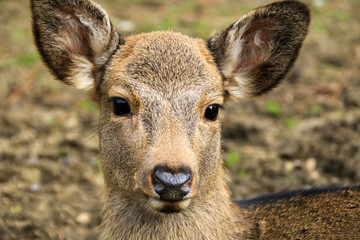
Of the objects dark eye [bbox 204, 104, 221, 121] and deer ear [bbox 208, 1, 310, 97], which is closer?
dark eye [bbox 204, 104, 221, 121]

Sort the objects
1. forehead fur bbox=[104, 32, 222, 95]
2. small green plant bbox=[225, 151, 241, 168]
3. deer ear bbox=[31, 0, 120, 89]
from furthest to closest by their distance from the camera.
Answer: small green plant bbox=[225, 151, 241, 168] → deer ear bbox=[31, 0, 120, 89] → forehead fur bbox=[104, 32, 222, 95]

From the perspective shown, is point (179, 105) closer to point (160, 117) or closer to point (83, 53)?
point (160, 117)

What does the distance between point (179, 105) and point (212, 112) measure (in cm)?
36

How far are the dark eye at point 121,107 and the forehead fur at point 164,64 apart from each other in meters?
0.14

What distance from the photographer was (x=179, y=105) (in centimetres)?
426

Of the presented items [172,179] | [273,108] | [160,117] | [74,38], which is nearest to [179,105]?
[160,117]

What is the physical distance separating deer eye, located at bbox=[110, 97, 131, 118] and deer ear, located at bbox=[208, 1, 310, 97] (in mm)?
978

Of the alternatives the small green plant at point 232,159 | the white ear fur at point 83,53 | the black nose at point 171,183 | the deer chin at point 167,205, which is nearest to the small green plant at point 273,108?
the small green plant at point 232,159

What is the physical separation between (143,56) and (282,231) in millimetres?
1853

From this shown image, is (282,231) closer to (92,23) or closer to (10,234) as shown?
(92,23)

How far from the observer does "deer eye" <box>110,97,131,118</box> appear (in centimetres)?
438

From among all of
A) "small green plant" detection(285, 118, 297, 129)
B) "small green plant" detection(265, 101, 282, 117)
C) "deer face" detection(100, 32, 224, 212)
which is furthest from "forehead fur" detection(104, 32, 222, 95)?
"small green plant" detection(265, 101, 282, 117)

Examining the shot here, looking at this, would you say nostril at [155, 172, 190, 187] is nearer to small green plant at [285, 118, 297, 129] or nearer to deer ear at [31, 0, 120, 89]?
deer ear at [31, 0, 120, 89]

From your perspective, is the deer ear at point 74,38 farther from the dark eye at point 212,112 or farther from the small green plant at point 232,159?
the small green plant at point 232,159
